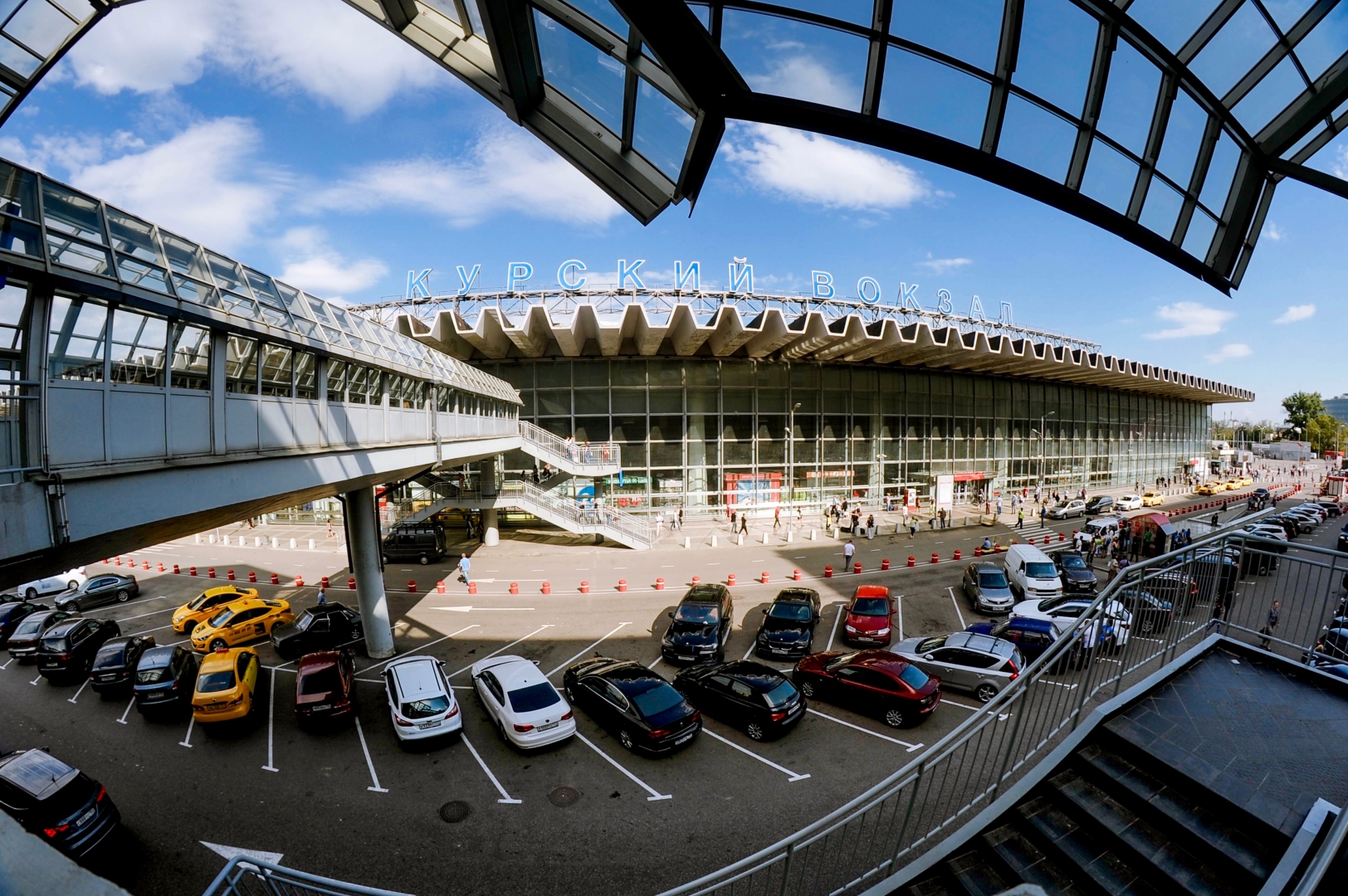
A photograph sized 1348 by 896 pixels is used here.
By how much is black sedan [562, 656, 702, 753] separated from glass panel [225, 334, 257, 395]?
25.5ft

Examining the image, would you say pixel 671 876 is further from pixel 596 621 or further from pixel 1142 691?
pixel 596 621

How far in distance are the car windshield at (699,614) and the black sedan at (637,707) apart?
9.21 ft

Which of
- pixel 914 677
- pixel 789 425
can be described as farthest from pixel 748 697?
pixel 789 425

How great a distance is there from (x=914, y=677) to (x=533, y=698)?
7083 millimetres

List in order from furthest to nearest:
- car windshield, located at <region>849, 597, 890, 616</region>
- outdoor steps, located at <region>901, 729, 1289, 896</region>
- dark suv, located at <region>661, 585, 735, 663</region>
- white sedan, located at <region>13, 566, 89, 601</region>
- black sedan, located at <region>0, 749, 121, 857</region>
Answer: white sedan, located at <region>13, 566, 89, 601</region>
car windshield, located at <region>849, 597, 890, 616</region>
dark suv, located at <region>661, 585, 735, 663</region>
black sedan, located at <region>0, 749, 121, 857</region>
outdoor steps, located at <region>901, 729, 1289, 896</region>

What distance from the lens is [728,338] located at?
28.6 meters

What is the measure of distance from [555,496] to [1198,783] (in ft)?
84.0

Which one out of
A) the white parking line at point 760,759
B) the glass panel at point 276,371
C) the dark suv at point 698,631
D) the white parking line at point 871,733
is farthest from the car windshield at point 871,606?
the glass panel at point 276,371

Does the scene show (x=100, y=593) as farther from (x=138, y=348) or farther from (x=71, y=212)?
(x=71, y=212)

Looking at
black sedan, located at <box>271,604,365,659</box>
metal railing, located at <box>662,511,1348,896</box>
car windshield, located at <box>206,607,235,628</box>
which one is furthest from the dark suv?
car windshield, located at <box>206,607,235,628</box>

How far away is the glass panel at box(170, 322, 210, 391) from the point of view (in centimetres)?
697

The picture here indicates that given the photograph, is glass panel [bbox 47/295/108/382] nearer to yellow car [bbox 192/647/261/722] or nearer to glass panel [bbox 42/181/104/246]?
glass panel [bbox 42/181/104/246]

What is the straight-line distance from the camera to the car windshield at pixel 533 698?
1002 cm

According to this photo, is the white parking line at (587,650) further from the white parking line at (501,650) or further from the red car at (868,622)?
the red car at (868,622)
